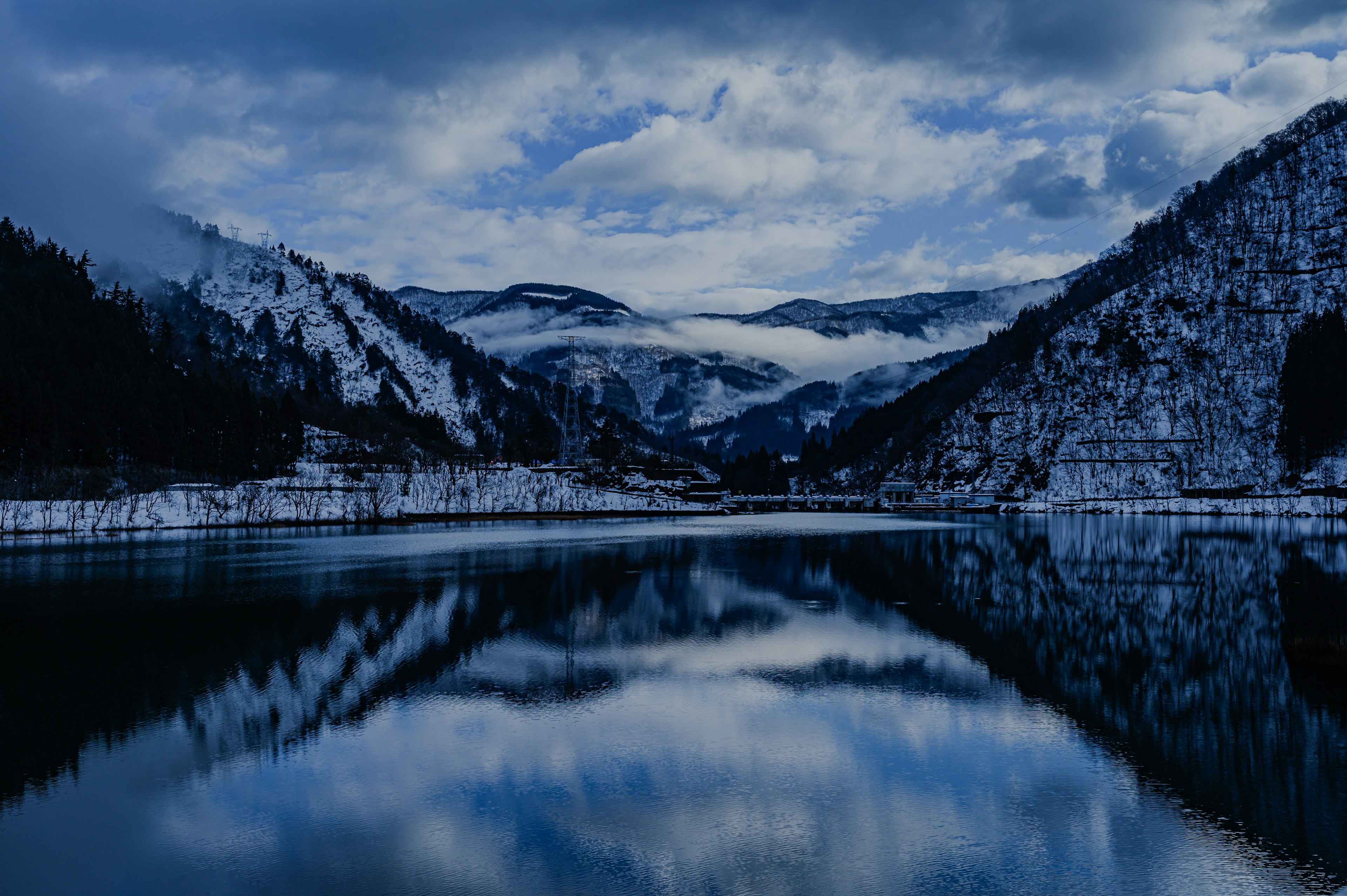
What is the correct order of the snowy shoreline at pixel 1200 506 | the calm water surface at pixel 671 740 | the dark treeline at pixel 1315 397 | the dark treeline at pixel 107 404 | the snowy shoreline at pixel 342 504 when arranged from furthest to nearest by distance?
the dark treeline at pixel 1315 397
the snowy shoreline at pixel 1200 506
the dark treeline at pixel 107 404
the snowy shoreline at pixel 342 504
the calm water surface at pixel 671 740

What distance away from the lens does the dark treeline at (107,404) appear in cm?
11525

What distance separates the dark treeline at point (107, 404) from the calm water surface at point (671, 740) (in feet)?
262

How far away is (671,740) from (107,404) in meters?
135

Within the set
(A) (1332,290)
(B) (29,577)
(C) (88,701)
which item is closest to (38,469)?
(B) (29,577)

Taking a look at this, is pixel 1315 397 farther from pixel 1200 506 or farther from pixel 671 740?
pixel 671 740

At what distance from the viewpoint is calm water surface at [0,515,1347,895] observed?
15211 mm

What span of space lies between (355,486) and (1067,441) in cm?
15060

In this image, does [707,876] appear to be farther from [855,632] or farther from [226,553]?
[226,553]

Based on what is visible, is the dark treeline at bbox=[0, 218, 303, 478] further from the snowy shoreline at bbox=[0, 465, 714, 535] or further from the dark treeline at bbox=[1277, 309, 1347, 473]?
the dark treeline at bbox=[1277, 309, 1347, 473]

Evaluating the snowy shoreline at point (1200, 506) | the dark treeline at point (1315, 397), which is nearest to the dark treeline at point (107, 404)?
the snowy shoreline at point (1200, 506)

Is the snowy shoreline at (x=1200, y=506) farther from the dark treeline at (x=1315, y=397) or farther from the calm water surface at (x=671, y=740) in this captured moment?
the calm water surface at (x=671, y=740)

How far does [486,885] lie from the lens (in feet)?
46.7

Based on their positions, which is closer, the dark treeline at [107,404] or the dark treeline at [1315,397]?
the dark treeline at [107,404]

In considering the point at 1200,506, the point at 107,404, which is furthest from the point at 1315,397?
the point at 107,404
